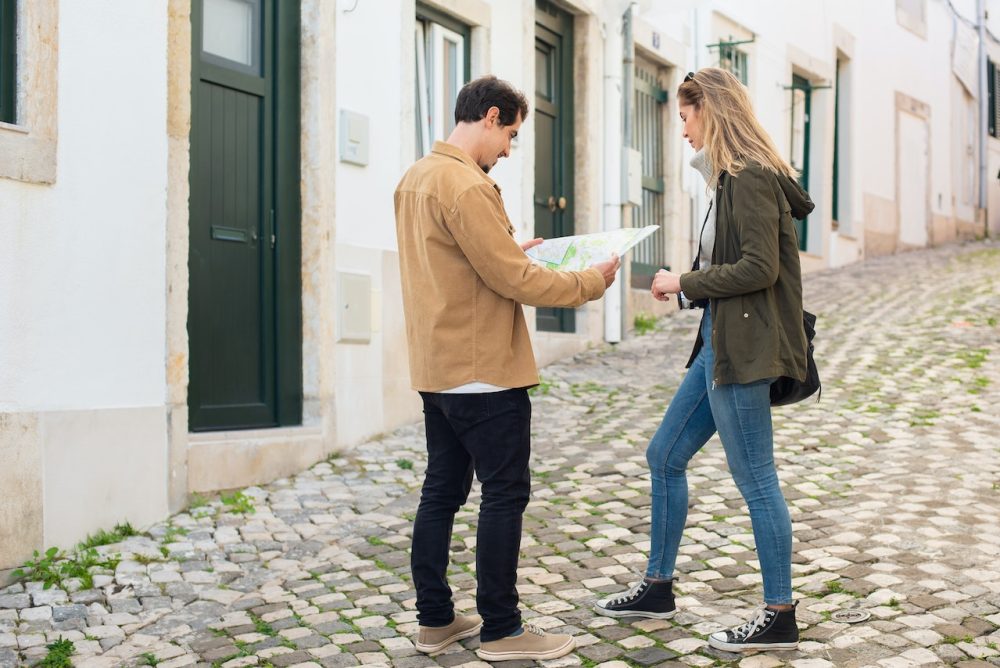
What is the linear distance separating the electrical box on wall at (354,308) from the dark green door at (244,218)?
0.97 feet

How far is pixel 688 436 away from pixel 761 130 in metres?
1.06

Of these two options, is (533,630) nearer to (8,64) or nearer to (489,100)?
(489,100)

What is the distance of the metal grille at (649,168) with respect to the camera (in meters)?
13.5

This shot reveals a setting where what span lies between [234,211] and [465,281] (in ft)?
12.5

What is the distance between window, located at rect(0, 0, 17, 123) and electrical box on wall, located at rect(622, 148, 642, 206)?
7462mm

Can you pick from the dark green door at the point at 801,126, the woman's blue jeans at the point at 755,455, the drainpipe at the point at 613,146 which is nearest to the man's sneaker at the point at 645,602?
the woman's blue jeans at the point at 755,455

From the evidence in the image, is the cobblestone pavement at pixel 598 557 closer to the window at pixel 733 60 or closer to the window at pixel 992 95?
the window at pixel 733 60

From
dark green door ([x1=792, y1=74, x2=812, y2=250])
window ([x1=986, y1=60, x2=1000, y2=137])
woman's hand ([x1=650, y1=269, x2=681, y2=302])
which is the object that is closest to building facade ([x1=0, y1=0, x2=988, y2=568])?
woman's hand ([x1=650, y1=269, x2=681, y2=302])

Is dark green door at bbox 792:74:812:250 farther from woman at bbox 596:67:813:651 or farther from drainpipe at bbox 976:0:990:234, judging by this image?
woman at bbox 596:67:813:651

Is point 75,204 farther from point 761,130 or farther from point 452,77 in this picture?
point 452,77

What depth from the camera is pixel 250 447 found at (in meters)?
6.97

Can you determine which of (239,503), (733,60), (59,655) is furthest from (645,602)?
(733,60)

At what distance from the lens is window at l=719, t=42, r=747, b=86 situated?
48.3 ft

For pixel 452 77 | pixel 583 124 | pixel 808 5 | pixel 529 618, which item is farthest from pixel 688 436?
pixel 808 5
